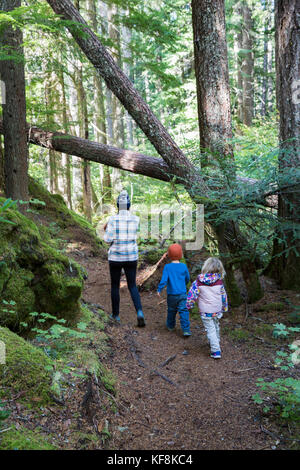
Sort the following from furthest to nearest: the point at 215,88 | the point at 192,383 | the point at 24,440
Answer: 1. the point at 215,88
2. the point at 192,383
3. the point at 24,440

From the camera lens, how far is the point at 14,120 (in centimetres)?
707

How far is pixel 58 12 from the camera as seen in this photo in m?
6.41

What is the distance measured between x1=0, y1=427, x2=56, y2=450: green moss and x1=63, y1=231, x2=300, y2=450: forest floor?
2.05 ft

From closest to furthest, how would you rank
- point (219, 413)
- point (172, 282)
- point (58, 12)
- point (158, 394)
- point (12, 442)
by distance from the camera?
point (12, 442)
point (219, 413)
point (158, 394)
point (172, 282)
point (58, 12)

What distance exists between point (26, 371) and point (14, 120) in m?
5.73

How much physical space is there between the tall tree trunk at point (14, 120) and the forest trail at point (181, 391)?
3818 mm

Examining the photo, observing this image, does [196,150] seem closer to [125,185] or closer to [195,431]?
[195,431]

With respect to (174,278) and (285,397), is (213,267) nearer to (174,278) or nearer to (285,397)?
(174,278)

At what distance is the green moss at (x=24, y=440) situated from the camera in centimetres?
218

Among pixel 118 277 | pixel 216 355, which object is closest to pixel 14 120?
pixel 118 277

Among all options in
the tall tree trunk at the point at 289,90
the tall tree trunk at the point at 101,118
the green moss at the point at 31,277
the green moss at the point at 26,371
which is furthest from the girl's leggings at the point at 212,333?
the tall tree trunk at the point at 101,118

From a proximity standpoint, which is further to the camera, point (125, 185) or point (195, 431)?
point (125, 185)

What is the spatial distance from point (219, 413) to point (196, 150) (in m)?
4.48

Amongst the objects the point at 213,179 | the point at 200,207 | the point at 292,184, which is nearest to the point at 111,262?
the point at 200,207
